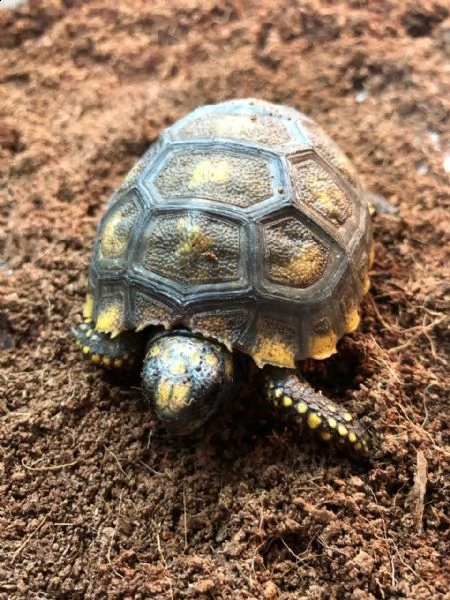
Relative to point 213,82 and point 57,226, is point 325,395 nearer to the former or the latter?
point 57,226

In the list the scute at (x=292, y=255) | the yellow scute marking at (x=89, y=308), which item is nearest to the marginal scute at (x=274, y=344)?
the scute at (x=292, y=255)

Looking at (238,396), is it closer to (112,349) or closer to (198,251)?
(112,349)

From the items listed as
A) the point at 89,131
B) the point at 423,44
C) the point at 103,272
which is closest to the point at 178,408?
the point at 103,272

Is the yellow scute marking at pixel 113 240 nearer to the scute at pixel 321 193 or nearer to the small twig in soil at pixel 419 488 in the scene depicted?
the scute at pixel 321 193

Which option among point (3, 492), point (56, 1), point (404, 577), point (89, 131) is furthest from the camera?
point (56, 1)

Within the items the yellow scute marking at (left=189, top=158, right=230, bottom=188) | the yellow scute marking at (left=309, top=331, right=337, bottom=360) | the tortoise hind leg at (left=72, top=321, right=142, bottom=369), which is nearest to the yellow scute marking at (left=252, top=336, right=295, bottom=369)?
the yellow scute marking at (left=309, top=331, right=337, bottom=360)
